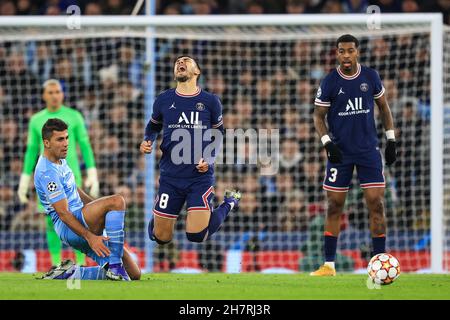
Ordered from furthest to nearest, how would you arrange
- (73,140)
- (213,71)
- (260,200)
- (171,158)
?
(213,71)
(260,200)
(73,140)
(171,158)

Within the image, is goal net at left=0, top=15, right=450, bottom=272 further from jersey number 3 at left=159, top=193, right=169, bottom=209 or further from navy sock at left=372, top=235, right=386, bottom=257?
navy sock at left=372, top=235, right=386, bottom=257

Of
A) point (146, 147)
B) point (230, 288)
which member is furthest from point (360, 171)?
point (230, 288)

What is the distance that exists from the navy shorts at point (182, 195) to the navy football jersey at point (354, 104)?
1325mm

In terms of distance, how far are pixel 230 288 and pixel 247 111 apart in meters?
6.21

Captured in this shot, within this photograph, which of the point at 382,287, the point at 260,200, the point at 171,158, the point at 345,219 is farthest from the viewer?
the point at 260,200

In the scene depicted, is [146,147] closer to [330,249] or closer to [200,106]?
[200,106]

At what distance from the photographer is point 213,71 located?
15.5m

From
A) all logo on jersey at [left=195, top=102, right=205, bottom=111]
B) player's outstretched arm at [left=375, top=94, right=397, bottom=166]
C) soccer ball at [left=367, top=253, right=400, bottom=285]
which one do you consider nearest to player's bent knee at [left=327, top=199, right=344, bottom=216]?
player's outstretched arm at [left=375, top=94, right=397, bottom=166]

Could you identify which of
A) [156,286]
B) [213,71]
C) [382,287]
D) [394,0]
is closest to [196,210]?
[156,286]

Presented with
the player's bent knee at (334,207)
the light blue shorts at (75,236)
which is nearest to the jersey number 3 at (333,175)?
the player's bent knee at (334,207)

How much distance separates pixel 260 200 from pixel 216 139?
438 cm

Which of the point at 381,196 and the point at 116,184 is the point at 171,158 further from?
the point at 116,184

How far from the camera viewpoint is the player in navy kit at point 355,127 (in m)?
10.0

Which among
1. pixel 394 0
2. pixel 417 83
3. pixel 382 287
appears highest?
pixel 394 0
